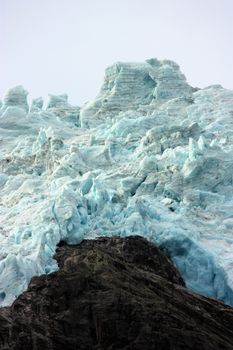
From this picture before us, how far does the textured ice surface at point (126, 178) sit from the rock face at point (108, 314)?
7.52 ft

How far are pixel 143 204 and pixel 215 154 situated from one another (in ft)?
16.4

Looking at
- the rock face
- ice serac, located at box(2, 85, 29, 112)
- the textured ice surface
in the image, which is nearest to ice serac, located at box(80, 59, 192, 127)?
the textured ice surface

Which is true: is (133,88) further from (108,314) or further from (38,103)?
(108,314)

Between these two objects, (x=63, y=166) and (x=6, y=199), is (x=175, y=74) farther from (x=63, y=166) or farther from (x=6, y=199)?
(x=6, y=199)

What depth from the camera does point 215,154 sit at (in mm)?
22141

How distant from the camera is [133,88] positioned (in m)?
34.6

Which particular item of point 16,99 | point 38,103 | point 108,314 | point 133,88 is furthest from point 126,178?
point 38,103

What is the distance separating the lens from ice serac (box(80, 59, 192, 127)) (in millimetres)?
33562

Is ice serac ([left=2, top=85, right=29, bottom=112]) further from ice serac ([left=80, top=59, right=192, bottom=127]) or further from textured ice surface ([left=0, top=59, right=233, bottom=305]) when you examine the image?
ice serac ([left=80, top=59, right=192, bottom=127])

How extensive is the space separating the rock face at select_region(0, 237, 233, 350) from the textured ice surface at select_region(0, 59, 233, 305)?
7.52 ft

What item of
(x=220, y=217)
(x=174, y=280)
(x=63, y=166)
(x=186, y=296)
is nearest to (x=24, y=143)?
(x=63, y=166)

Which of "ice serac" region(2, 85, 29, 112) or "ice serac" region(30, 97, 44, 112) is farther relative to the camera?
"ice serac" region(30, 97, 44, 112)

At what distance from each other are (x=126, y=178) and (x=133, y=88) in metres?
14.4

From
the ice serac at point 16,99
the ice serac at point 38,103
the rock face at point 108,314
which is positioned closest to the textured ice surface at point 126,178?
the ice serac at point 16,99
